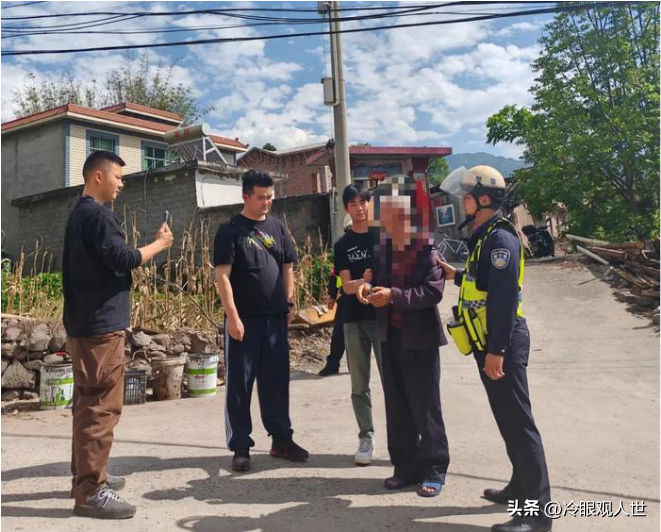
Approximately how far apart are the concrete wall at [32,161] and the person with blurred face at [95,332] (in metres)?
18.0

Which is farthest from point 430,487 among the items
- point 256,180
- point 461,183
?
point 256,180

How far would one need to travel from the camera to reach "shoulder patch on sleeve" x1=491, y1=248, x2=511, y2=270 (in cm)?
298

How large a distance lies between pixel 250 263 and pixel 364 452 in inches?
60.2

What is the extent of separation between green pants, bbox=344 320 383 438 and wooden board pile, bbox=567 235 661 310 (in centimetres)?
773

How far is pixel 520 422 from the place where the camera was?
9.96ft

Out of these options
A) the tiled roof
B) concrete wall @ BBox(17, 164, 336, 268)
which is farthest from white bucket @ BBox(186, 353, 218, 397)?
the tiled roof

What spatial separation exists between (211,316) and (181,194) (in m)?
6.37

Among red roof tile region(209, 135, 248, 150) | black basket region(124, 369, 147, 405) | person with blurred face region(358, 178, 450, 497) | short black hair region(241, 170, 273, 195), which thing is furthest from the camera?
red roof tile region(209, 135, 248, 150)

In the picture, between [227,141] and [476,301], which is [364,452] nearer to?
[476,301]

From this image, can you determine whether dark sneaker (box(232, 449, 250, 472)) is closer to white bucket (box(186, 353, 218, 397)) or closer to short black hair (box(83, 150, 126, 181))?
short black hair (box(83, 150, 126, 181))

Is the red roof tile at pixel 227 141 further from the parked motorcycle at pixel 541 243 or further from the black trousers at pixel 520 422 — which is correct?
the black trousers at pixel 520 422

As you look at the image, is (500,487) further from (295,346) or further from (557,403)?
(295,346)

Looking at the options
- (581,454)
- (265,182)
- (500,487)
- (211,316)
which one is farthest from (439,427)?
(211,316)

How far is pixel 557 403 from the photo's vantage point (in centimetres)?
599
